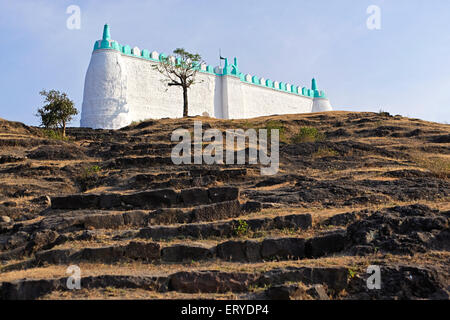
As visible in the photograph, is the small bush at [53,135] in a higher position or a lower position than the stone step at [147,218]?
higher

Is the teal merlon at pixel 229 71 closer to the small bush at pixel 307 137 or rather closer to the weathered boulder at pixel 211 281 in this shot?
the small bush at pixel 307 137

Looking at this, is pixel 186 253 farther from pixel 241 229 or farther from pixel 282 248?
pixel 282 248

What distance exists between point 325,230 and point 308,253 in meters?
0.94

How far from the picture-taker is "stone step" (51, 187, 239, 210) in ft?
35.3

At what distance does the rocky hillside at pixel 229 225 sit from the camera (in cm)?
620

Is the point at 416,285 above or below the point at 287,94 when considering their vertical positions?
below

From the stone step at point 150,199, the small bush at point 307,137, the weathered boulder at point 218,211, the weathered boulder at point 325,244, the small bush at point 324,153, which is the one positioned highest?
the small bush at point 307,137

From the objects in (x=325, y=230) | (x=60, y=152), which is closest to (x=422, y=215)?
(x=325, y=230)

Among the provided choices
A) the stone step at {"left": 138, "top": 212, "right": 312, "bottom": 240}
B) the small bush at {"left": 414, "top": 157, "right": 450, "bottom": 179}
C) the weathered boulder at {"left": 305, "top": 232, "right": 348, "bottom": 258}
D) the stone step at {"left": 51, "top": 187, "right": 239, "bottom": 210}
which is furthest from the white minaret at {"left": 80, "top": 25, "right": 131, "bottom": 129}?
the weathered boulder at {"left": 305, "top": 232, "right": 348, "bottom": 258}

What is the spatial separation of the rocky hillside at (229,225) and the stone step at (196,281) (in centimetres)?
2

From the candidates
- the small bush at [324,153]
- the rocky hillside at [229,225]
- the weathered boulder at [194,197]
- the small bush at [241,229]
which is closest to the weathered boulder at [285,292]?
the rocky hillside at [229,225]

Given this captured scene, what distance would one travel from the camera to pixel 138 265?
7.54 metres

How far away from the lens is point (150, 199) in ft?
36.0
